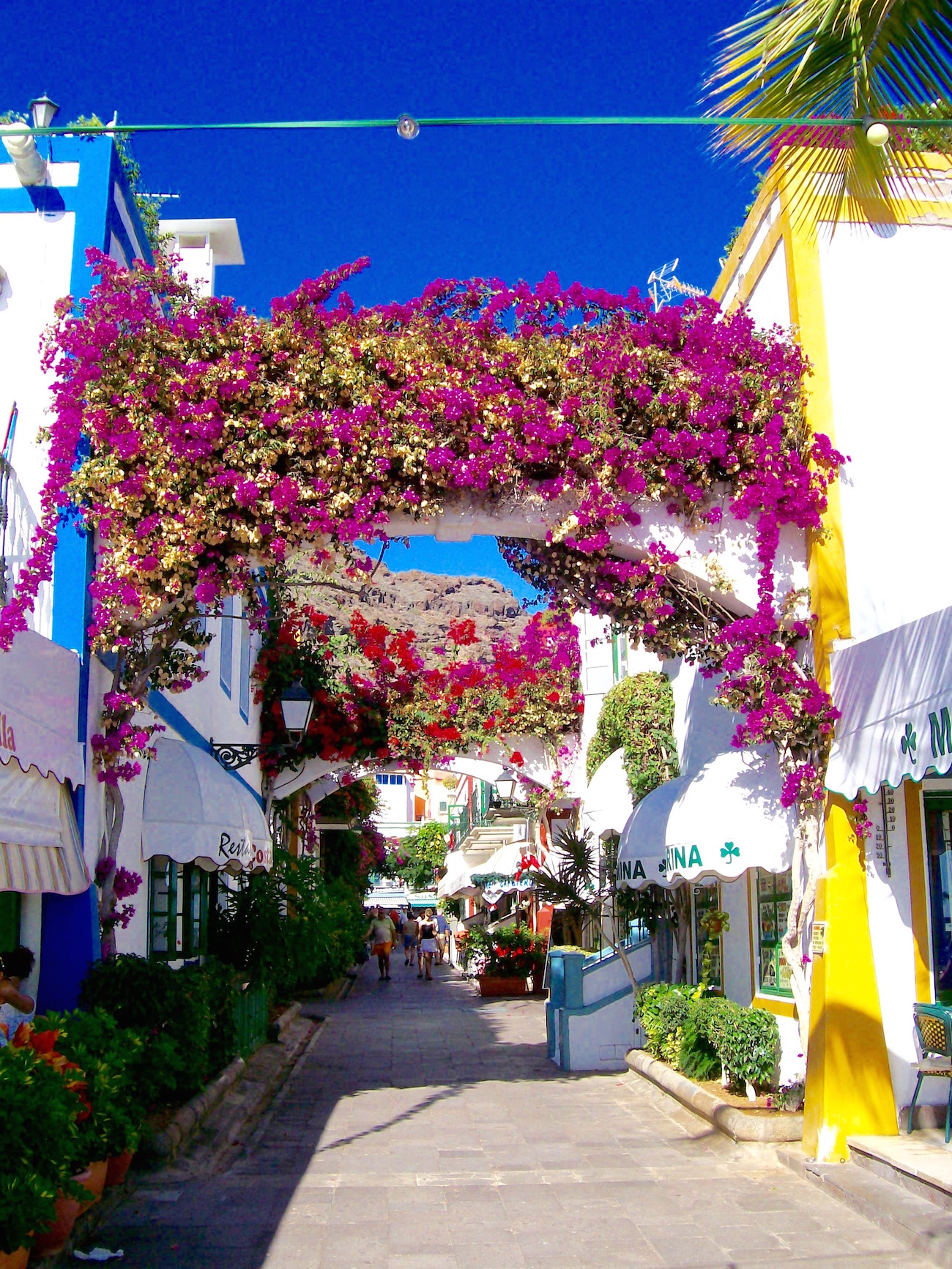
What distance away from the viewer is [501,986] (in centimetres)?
2355

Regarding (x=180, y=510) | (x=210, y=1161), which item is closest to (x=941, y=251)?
(x=180, y=510)

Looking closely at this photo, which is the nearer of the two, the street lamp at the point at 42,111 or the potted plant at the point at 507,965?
the street lamp at the point at 42,111

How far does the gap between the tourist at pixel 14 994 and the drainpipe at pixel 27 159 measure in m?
6.19

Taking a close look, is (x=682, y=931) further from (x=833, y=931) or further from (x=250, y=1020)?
(x=250, y=1020)

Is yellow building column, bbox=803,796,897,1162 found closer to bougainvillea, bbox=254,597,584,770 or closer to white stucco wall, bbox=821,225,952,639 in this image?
white stucco wall, bbox=821,225,952,639

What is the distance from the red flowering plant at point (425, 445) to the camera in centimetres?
895

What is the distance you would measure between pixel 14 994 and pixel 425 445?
16.1 ft

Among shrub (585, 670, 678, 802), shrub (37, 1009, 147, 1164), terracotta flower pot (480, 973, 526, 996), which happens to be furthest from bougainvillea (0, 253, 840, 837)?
terracotta flower pot (480, 973, 526, 996)

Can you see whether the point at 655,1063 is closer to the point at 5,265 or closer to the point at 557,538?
the point at 557,538

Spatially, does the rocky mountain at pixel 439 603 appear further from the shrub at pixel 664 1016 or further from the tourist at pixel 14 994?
the tourist at pixel 14 994

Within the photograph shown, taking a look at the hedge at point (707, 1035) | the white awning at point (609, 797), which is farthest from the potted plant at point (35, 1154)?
the white awning at point (609, 797)

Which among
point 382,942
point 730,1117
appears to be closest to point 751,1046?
point 730,1117

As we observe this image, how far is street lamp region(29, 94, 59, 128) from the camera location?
9.53 metres

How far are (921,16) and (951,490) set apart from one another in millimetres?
3868
